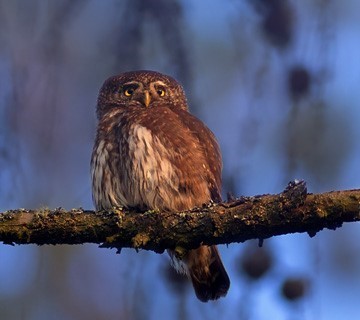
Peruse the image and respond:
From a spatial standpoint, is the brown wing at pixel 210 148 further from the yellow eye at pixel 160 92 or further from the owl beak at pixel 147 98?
the yellow eye at pixel 160 92

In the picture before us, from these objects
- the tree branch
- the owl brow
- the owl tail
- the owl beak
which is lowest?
the tree branch

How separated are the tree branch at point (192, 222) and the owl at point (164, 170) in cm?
54

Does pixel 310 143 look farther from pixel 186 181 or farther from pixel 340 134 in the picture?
pixel 340 134

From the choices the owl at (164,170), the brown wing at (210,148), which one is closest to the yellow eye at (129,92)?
the owl at (164,170)

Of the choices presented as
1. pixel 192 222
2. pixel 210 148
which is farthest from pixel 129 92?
pixel 192 222

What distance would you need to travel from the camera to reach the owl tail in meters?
3.67

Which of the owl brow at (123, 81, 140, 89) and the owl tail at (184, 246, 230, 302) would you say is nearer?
the owl tail at (184, 246, 230, 302)

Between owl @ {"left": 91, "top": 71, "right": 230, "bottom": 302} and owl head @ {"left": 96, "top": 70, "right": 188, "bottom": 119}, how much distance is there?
0.49 metres

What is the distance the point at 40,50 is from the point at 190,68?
28.6 inches

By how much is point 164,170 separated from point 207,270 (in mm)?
558

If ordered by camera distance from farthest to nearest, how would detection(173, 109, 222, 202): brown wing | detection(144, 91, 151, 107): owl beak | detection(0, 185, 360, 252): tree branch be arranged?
detection(144, 91, 151, 107): owl beak, detection(173, 109, 222, 202): brown wing, detection(0, 185, 360, 252): tree branch

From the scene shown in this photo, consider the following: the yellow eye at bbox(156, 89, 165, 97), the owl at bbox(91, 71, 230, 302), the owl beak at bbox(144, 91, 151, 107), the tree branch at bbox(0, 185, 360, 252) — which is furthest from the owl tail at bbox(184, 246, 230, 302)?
the yellow eye at bbox(156, 89, 165, 97)

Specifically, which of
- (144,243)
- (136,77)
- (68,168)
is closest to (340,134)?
(136,77)

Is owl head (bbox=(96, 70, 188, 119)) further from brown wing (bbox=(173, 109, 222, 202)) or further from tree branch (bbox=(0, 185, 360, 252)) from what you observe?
tree branch (bbox=(0, 185, 360, 252))
